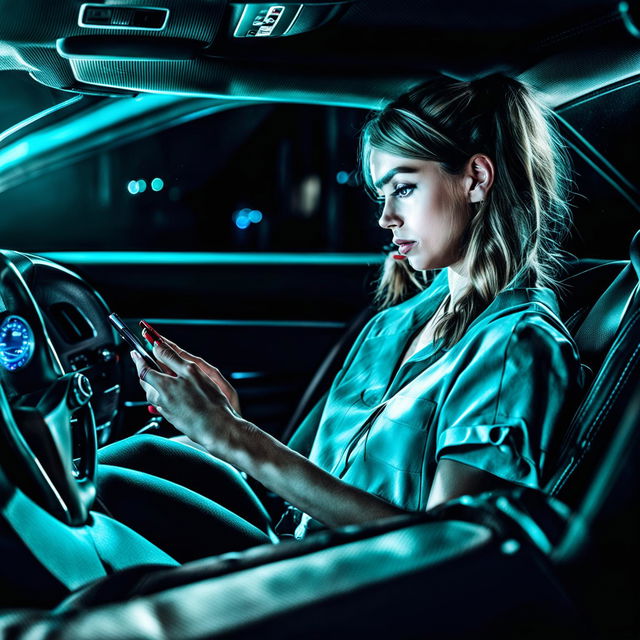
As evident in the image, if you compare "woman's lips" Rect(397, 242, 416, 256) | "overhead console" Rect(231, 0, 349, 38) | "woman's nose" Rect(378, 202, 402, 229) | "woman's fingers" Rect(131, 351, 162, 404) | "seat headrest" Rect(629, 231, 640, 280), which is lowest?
"woman's fingers" Rect(131, 351, 162, 404)

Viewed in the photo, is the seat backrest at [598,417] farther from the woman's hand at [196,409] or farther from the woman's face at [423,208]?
the woman's hand at [196,409]

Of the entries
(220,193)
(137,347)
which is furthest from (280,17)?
(220,193)

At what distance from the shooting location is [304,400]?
6.94 feet

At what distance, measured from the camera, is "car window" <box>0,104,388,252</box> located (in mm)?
2723

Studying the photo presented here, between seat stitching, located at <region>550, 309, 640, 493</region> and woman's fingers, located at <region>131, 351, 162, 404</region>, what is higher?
woman's fingers, located at <region>131, 351, 162, 404</region>

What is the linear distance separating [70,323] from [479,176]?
1216 millimetres

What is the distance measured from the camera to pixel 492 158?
140 centimetres

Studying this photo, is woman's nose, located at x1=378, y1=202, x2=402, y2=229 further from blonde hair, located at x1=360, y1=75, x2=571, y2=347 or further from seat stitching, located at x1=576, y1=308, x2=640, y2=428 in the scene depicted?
seat stitching, located at x1=576, y1=308, x2=640, y2=428

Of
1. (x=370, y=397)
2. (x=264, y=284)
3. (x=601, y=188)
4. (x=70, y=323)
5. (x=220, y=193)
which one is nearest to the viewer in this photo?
(x=370, y=397)

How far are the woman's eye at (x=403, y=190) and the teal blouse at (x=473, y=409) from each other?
0.89 ft

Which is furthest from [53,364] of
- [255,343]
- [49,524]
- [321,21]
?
[255,343]

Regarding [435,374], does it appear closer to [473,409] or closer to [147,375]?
[473,409]

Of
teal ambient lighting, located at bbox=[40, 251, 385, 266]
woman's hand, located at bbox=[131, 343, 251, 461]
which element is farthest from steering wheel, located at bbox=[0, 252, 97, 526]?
teal ambient lighting, located at bbox=[40, 251, 385, 266]

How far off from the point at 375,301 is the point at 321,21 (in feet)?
2.89
